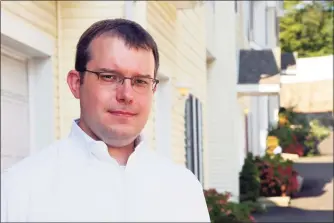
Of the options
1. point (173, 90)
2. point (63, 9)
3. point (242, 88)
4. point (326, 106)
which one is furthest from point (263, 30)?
point (63, 9)

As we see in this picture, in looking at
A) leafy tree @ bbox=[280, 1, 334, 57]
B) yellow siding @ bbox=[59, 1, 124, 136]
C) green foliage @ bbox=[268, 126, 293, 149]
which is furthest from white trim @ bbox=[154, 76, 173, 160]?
leafy tree @ bbox=[280, 1, 334, 57]

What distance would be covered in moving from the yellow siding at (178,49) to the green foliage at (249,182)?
15.8ft

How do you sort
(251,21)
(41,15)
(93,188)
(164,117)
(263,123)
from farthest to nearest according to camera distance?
(263,123) < (251,21) < (164,117) < (41,15) < (93,188)

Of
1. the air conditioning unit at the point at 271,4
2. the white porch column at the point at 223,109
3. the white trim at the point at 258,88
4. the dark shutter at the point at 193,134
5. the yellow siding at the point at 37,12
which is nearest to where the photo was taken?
the yellow siding at the point at 37,12

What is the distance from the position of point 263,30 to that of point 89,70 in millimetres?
25302

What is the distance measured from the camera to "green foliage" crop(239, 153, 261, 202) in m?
18.3

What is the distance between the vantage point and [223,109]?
56.2 feet

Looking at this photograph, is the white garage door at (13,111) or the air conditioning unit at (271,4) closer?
the white garage door at (13,111)

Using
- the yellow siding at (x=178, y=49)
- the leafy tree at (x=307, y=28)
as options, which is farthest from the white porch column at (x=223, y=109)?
the leafy tree at (x=307, y=28)

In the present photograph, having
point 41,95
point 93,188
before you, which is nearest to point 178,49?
point 41,95

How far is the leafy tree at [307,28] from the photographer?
49719 mm

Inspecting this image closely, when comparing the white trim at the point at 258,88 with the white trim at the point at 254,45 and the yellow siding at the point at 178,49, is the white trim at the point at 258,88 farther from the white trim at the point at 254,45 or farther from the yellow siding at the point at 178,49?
the yellow siding at the point at 178,49

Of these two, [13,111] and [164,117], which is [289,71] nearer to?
[164,117]

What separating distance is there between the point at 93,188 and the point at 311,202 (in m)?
17.6
